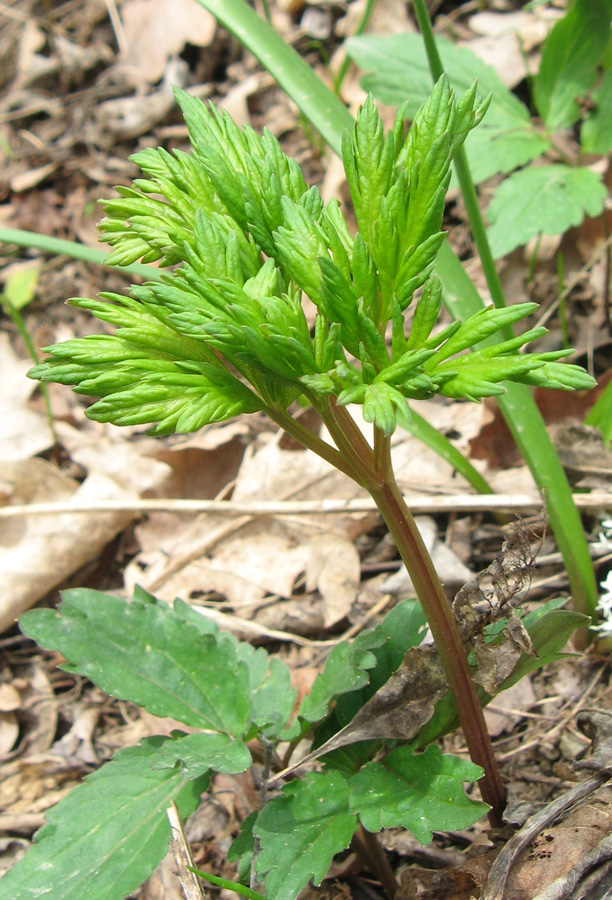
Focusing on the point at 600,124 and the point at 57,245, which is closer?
the point at 57,245

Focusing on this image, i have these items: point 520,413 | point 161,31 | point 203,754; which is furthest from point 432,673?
point 161,31

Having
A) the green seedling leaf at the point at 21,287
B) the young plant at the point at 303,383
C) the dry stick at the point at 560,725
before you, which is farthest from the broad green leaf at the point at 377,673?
the green seedling leaf at the point at 21,287

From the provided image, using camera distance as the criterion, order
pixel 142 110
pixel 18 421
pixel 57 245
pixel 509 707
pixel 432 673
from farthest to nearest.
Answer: pixel 142 110, pixel 18 421, pixel 57 245, pixel 509 707, pixel 432 673

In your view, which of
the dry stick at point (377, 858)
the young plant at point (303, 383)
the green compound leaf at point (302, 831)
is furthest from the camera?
the dry stick at point (377, 858)

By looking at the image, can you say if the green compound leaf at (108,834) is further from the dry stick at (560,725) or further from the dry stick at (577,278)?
the dry stick at (577,278)

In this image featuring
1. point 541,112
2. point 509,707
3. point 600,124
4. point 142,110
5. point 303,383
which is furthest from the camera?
point 142,110

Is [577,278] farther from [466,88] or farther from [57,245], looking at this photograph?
[57,245]

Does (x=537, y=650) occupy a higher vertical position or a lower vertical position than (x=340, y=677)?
lower

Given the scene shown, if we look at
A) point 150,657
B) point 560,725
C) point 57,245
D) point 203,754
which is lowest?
point 560,725
